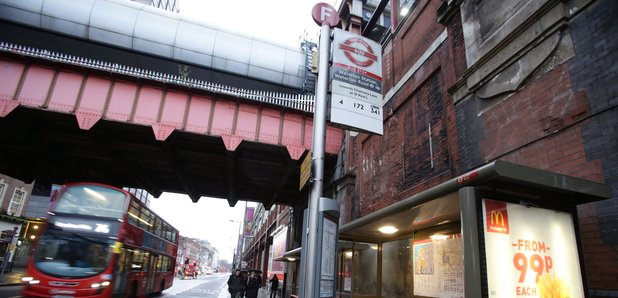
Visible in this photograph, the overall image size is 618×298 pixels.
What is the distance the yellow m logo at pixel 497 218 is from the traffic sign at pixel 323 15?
14.0 ft

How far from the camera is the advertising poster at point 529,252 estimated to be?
429 cm

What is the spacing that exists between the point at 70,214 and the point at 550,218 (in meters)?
13.3

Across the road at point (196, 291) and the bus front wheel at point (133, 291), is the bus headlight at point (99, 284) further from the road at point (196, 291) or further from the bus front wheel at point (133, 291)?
the road at point (196, 291)

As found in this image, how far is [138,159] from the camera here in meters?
22.1

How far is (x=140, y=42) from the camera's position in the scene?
20891mm

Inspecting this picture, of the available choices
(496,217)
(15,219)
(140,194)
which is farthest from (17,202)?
(496,217)

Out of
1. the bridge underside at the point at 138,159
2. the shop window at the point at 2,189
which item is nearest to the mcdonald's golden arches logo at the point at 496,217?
the bridge underside at the point at 138,159

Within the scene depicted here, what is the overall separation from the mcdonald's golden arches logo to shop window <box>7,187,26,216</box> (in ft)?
155

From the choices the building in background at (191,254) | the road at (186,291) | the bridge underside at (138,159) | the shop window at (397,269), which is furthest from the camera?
the building in background at (191,254)

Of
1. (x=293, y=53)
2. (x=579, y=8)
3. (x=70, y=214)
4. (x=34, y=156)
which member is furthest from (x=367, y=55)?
(x=34, y=156)

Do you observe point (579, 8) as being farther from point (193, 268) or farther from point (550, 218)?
point (193, 268)

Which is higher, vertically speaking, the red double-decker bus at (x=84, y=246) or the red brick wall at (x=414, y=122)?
the red brick wall at (x=414, y=122)

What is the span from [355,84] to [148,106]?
43.3ft

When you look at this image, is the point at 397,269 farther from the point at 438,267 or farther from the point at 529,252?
the point at 529,252
